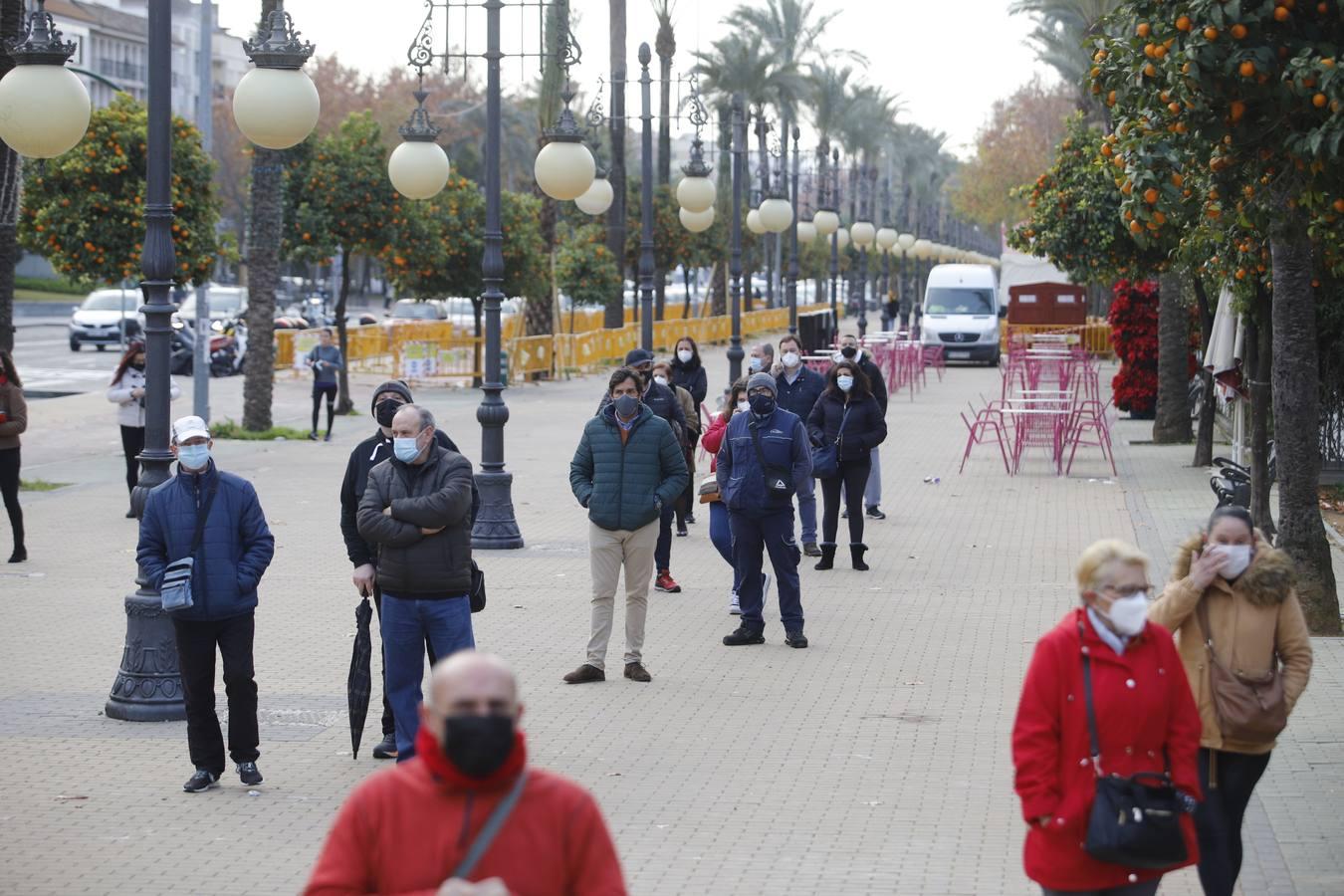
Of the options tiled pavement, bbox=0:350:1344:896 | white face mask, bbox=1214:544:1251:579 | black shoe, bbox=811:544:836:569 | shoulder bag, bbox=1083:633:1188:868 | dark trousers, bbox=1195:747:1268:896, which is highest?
white face mask, bbox=1214:544:1251:579

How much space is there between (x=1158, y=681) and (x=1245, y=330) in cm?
1174

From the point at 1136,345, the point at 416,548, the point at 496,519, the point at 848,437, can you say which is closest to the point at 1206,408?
the point at 1136,345

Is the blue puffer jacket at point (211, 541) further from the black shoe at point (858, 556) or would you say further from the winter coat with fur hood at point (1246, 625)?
the black shoe at point (858, 556)

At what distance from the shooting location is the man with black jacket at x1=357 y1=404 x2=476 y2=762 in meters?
7.89

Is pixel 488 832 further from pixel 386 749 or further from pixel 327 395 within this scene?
pixel 327 395

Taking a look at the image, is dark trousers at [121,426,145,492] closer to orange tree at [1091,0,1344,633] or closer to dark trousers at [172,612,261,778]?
dark trousers at [172,612,261,778]

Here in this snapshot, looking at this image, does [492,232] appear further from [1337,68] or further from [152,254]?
[1337,68]

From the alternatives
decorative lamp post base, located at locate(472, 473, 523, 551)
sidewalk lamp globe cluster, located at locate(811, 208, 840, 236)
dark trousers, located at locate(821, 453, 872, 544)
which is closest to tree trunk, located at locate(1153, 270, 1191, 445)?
dark trousers, located at locate(821, 453, 872, 544)

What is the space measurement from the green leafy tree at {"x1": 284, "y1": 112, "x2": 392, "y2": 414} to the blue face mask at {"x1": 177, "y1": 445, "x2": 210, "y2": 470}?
70.5ft

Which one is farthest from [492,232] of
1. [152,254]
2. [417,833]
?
[417,833]

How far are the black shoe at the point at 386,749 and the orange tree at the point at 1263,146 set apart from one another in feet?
15.6

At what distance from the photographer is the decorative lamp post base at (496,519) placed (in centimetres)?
1559

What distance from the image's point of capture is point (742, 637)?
11562 mm

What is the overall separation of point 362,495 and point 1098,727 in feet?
14.6
